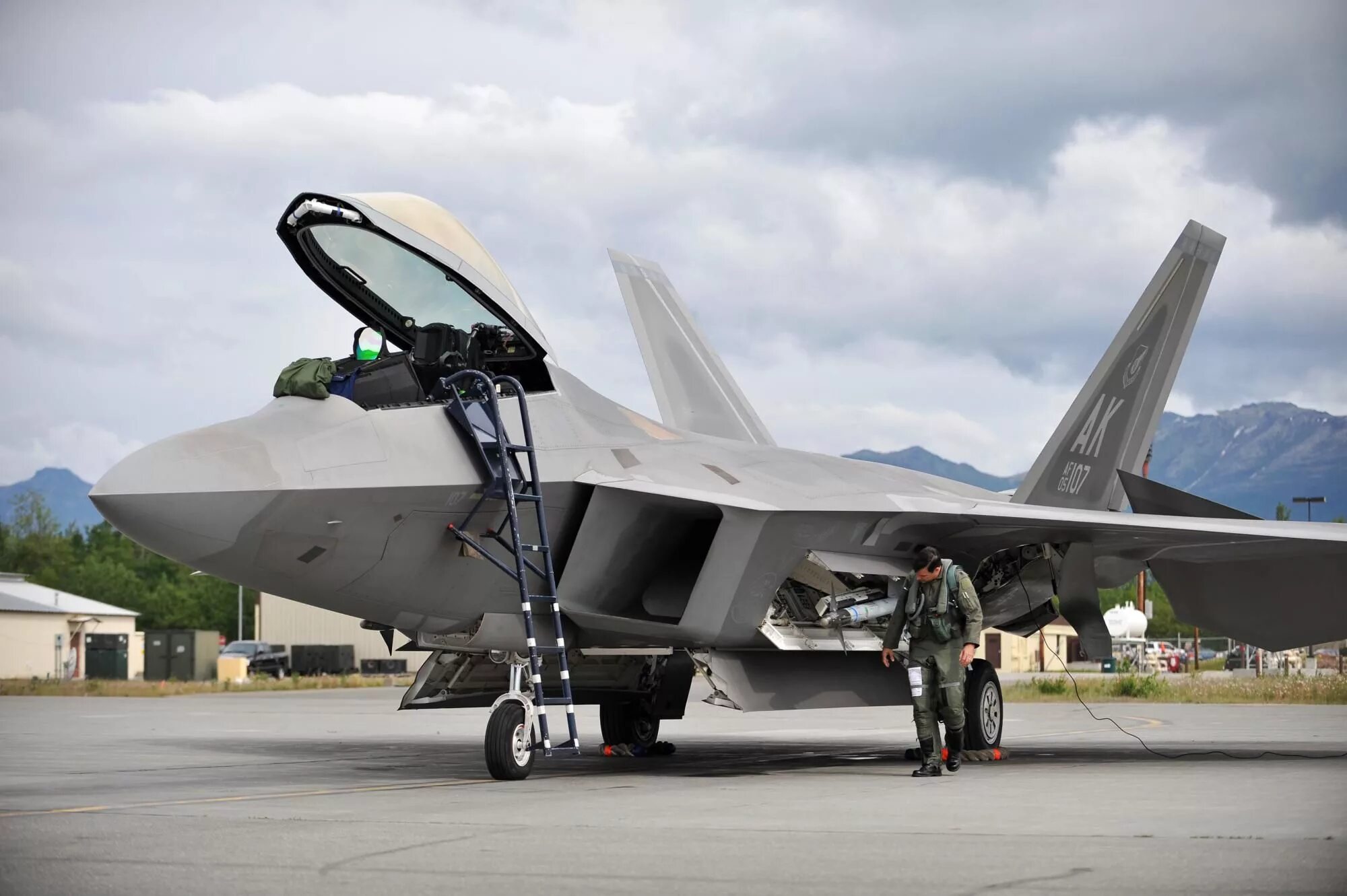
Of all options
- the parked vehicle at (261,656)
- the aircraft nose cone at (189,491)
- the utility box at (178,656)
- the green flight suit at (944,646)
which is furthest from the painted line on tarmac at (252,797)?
the utility box at (178,656)

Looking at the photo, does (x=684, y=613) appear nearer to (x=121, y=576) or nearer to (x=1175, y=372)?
(x=1175, y=372)

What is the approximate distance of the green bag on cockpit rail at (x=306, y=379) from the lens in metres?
8.48

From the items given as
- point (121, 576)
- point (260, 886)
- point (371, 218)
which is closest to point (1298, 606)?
point (371, 218)

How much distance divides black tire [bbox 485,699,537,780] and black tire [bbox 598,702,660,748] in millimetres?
3264

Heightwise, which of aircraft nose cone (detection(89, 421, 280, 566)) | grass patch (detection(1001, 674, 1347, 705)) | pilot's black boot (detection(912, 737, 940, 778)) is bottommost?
grass patch (detection(1001, 674, 1347, 705))

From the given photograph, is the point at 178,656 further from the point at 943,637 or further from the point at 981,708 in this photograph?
the point at 943,637

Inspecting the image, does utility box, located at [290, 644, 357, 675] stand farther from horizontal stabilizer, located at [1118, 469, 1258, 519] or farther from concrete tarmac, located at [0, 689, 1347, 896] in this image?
horizontal stabilizer, located at [1118, 469, 1258, 519]

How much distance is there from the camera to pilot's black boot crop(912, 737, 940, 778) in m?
8.94

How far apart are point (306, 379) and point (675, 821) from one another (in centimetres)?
376

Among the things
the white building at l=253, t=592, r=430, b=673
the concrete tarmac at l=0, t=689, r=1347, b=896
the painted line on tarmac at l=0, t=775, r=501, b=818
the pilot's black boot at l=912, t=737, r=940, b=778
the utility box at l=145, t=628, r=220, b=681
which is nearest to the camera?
the concrete tarmac at l=0, t=689, r=1347, b=896

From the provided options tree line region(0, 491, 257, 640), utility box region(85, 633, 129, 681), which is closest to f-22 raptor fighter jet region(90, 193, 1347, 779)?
utility box region(85, 633, 129, 681)

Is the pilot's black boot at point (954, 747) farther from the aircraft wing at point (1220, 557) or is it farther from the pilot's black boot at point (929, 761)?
the aircraft wing at point (1220, 557)

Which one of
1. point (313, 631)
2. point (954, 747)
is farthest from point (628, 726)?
point (313, 631)

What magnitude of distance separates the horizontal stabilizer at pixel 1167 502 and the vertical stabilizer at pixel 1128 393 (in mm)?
940
